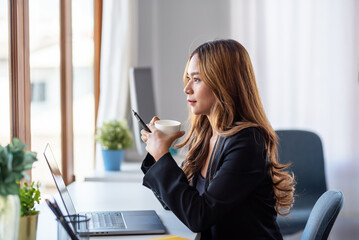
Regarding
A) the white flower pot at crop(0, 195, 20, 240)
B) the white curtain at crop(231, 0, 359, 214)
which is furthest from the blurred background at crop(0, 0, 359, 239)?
the white flower pot at crop(0, 195, 20, 240)

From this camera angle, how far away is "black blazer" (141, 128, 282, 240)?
144 centimetres

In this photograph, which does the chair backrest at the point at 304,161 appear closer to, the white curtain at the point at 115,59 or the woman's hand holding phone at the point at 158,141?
the white curtain at the point at 115,59

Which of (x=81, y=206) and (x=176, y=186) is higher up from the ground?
(x=176, y=186)

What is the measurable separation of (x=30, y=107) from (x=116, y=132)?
855 mm

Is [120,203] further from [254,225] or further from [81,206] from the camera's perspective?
[254,225]

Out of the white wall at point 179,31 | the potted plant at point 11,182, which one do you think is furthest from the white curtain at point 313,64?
the potted plant at point 11,182

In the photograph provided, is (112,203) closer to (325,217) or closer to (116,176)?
(116,176)

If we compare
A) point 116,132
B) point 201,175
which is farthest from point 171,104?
point 201,175

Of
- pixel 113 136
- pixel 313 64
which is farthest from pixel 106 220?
pixel 313 64

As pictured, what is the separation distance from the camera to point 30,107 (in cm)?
196

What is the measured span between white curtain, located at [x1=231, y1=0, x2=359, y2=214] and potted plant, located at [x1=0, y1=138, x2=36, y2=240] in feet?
8.79

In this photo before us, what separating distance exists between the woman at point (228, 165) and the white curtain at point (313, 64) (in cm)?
192

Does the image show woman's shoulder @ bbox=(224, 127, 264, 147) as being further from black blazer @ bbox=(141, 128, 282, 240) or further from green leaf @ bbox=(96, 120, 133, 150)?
green leaf @ bbox=(96, 120, 133, 150)

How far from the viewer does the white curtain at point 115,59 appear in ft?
9.96
